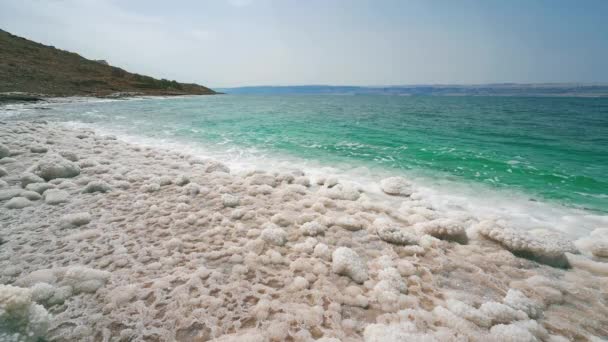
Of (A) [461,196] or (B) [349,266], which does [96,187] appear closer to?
(B) [349,266]

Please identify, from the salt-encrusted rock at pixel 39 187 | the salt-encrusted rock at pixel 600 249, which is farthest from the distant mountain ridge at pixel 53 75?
the salt-encrusted rock at pixel 600 249

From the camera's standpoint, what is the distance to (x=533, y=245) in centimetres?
366

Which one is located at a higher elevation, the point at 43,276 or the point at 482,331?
the point at 43,276

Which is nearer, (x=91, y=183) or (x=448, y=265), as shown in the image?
(x=448, y=265)

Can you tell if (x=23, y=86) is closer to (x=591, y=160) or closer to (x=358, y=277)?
(x=358, y=277)

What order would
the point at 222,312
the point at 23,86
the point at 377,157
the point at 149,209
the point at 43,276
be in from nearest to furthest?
the point at 222,312 < the point at 43,276 < the point at 149,209 < the point at 377,157 < the point at 23,86

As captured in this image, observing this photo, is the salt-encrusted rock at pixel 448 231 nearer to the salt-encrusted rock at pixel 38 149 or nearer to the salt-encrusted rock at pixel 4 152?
the salt-encrusted rock at pixel 4 152

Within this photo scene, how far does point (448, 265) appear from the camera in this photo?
3395 millimetres

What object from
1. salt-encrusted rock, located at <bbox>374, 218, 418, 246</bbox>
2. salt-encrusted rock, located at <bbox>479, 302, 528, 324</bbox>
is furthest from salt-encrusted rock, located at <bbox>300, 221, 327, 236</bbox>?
salt-encrusted rock, located at <bbox>479, 302, 528, 324</bbox>

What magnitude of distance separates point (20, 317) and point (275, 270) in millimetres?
2290

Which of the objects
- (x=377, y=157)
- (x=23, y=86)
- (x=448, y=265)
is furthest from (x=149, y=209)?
(x=23, y=86)

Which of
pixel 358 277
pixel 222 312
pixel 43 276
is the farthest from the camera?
pixel 358 277

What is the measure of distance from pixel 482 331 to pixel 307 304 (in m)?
1.69

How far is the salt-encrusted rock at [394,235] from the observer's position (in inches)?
152
